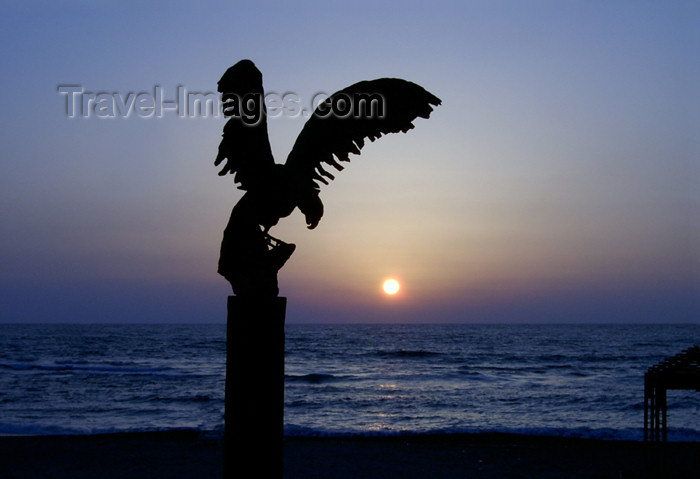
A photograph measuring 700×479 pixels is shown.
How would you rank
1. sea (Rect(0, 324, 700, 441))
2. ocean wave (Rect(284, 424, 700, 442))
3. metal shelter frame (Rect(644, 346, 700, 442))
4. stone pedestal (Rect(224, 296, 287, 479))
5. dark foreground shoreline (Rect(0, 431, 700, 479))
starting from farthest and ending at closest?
1. sea (Rect(0, 324, 700, 441))
2. ocean wave (Rect(284, 424, 700, 442))
3. dark foreground shoreline (Rect(0, 431, 700, 479))
4. metal shelter frame (Rect(644, 346, 700, 442))
5. stone pedestal (Rect(224, 296, 287, 479))

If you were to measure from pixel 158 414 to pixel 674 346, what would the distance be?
54027 mm

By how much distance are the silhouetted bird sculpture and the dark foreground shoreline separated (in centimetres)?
843


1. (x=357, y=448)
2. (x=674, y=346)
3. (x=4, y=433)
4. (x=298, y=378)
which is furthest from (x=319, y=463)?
(x=674, y=346)

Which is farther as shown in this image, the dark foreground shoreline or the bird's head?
the dark foreground shoreline

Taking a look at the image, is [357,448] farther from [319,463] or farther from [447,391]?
[447,391]

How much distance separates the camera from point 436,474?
12383mm

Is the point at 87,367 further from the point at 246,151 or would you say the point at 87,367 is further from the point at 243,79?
the point at 243,79

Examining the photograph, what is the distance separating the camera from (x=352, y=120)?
482 centimetres

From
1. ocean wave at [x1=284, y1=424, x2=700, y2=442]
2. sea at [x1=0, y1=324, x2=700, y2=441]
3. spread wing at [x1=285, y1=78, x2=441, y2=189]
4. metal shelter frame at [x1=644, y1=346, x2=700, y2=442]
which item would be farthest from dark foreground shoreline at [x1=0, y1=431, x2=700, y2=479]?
spread wing at [x1=285, y1=78, x2=441, y2=189]

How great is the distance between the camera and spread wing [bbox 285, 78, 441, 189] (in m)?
4.79

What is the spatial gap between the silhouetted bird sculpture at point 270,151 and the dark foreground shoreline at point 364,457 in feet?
27.6

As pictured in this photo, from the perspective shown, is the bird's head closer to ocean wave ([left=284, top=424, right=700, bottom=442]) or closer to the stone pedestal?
the stone pedestal

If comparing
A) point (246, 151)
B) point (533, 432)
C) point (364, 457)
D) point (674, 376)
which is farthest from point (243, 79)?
point (533, 432)

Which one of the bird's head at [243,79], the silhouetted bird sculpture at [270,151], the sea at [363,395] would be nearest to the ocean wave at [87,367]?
the sea at [363,395]
